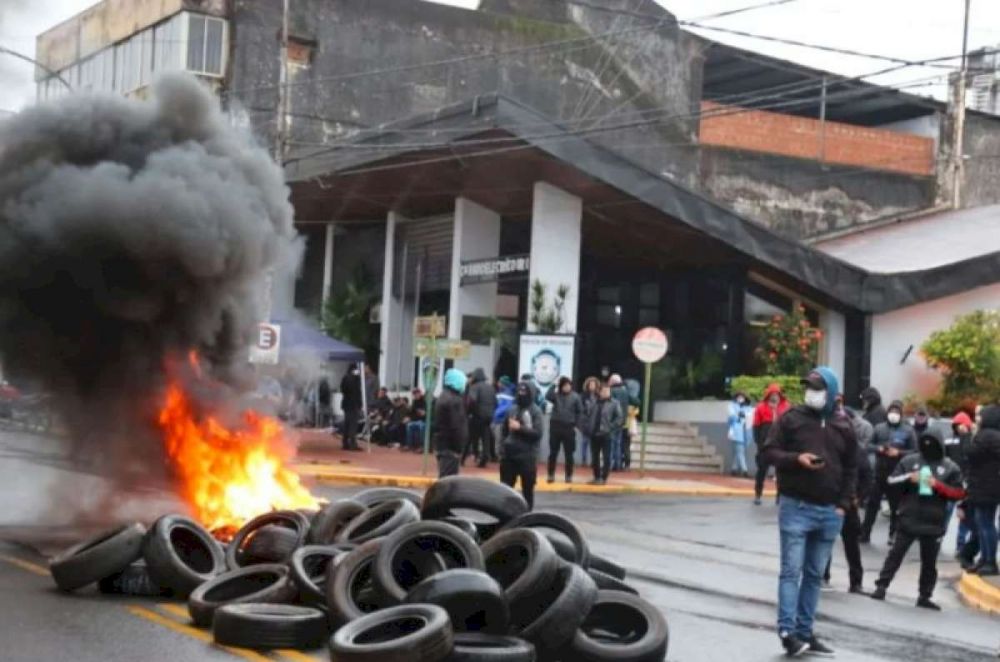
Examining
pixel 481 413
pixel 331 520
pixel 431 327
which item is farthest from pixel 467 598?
pixel 481 413

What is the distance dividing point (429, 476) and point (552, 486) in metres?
2.10

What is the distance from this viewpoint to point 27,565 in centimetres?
1125

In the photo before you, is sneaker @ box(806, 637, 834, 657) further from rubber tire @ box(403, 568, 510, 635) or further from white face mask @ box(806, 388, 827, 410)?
rubber tire @ box(403, 568, 510, 635)

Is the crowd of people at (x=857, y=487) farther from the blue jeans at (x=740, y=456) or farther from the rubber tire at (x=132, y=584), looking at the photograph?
the blue jeans at (x=740, y=456)

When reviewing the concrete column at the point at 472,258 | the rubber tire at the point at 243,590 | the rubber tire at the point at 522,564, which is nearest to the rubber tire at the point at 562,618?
the rubber tire at the point at 522,564

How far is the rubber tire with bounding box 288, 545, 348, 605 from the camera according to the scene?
9125 mm

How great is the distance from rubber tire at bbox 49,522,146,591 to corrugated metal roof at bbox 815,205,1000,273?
25309 mm

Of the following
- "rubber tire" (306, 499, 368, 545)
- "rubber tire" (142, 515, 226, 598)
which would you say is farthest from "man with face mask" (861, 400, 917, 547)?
"rubber tire" (142, 515, 226, 598)

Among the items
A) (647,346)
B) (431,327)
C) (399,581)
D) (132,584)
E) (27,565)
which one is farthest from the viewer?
(647,346)

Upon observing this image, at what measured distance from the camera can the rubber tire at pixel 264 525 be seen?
10562 mm

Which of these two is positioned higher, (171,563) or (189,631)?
(171,563)

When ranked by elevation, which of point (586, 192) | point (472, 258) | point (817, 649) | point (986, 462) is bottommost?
point (817, 649)

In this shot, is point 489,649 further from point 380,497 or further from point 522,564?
point 380,497

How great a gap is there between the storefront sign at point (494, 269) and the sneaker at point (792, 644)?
74.6 ft
